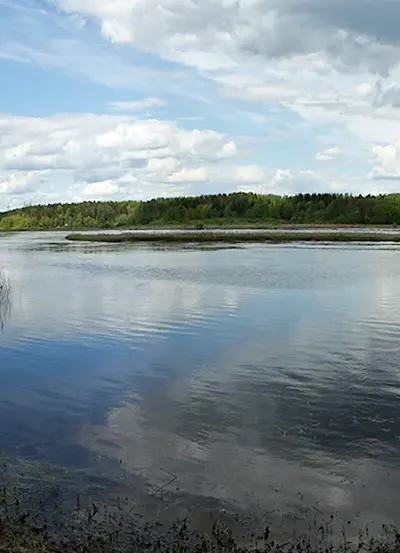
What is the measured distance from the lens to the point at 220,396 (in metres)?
15.2

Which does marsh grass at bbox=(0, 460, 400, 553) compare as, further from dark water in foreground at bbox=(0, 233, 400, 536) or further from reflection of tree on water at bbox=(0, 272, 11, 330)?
reflection of tree on water at bbox=(0, 272, 11, 330)

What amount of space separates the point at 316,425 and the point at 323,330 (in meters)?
10.4

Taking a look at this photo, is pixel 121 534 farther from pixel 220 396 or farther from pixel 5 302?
pixel 5 302

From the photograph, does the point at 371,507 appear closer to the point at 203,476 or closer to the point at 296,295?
the point at 203,476

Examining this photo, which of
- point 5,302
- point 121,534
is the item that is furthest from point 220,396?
point 5,302

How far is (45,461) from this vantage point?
1136 centimetres

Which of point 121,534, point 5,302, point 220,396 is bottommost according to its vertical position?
point 121,534

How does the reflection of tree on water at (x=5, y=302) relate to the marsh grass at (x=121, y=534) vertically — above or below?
above

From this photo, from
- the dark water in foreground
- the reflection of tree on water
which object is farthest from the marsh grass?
the reflection of tree on water

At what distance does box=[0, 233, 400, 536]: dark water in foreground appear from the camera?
10.5m

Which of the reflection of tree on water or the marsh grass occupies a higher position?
the reflection of tree on water

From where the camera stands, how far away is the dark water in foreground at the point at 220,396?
10.5 metres

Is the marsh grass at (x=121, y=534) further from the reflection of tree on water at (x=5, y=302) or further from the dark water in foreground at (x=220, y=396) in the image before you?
the reflection of tree on water at (x=5, y=302)

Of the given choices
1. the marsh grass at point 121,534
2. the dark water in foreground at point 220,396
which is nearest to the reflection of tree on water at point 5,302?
the dark water in foreground at point 220,396
